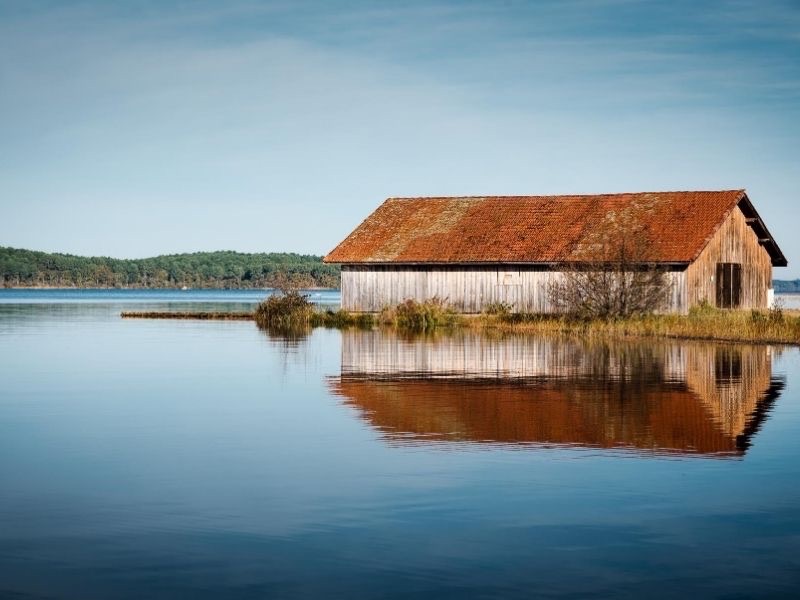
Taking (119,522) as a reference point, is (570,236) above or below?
above

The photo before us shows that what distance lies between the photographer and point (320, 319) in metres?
55.5

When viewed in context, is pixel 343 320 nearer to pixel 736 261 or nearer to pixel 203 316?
pixel 203 316

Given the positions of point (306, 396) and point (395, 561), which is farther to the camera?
point (306, 396)

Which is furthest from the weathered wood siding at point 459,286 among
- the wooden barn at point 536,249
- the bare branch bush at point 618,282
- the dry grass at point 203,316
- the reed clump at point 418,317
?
the dry grass at point 203,316

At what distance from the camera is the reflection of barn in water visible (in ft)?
54.7

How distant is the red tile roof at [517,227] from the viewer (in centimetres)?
5181

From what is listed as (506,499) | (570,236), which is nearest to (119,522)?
(506,499)

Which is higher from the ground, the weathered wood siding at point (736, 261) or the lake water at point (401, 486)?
the weathered wood siding at point (736, 261)

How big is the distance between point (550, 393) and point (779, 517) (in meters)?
10.7

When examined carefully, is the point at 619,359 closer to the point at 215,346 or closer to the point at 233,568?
the point at 215,346

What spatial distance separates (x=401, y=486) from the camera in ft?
42.2

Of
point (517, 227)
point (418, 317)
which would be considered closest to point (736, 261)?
point (517, 227)

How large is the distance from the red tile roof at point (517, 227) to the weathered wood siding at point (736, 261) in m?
1.02

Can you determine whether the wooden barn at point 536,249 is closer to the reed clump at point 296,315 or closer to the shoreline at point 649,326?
the reed clump at point 296,315
